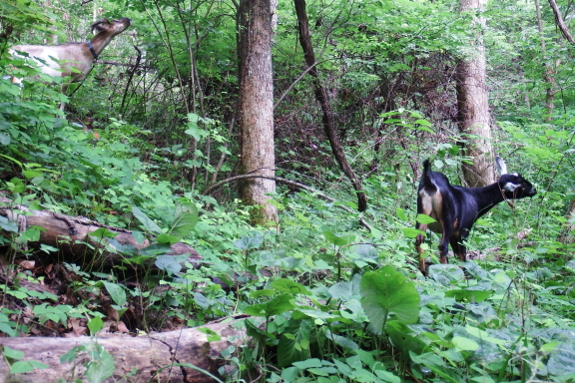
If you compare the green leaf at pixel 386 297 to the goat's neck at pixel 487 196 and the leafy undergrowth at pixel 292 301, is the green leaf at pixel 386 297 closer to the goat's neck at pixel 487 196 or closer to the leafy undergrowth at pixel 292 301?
the leafy undergrowth at pixel 292 301

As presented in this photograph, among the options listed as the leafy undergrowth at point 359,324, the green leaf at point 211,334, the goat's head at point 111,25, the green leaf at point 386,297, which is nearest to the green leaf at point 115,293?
the leafy undergrowth at point 359,324

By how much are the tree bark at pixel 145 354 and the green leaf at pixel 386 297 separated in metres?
0.67

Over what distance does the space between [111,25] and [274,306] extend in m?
7.74

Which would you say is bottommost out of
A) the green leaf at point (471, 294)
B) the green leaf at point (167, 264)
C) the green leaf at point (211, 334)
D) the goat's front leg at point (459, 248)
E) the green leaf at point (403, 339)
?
the goat's front leg at point (459, 248)

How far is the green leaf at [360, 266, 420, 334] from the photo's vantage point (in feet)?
7.25

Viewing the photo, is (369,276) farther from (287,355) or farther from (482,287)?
(482,287)

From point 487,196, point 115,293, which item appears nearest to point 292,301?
point 115,293

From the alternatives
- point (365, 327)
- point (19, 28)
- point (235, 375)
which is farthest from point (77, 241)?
point (19, 28)

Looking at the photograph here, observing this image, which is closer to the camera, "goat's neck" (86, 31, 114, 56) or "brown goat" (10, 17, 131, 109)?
"brown goat" (10, 17, 131, 109)

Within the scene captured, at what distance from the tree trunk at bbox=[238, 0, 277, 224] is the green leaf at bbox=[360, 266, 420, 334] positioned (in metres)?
4.36

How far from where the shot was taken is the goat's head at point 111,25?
27.8ft

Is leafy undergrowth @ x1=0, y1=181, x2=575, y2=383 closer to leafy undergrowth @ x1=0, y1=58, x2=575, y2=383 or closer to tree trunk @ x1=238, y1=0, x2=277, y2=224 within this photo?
leafy undergrowth @ x1=0, y1=58, x2=575, y2=383

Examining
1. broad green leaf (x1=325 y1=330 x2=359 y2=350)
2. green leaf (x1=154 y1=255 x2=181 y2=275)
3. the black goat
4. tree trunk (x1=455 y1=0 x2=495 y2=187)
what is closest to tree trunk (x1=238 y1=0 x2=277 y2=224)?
the black goat

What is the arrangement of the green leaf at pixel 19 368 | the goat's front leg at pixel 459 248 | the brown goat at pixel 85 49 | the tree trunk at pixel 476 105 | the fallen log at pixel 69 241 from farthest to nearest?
the tree trunk at pixel 476 105
the brown goat at pixel 85 49
the goat's front leg at pixel 459 248
the fallen log at pixel 69 241
the green leaf at pixel 19 368
